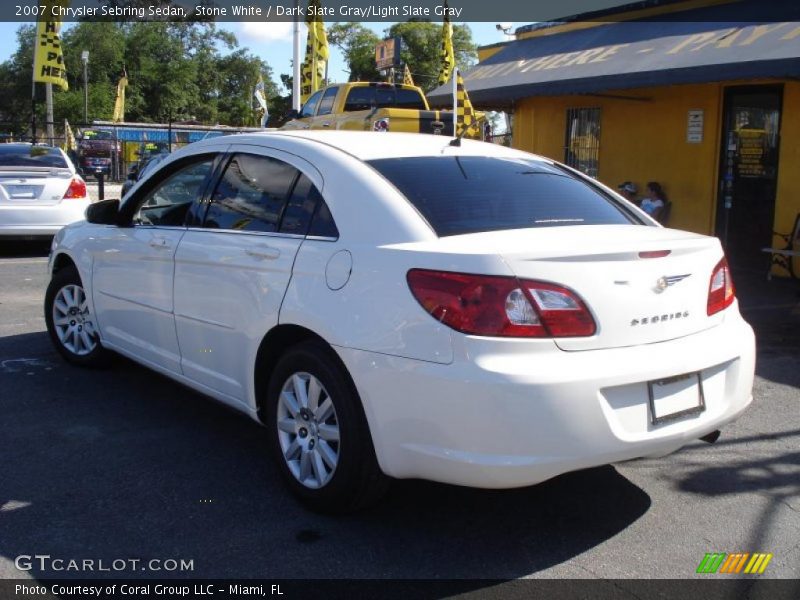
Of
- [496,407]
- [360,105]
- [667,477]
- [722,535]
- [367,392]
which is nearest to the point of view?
[496,407]

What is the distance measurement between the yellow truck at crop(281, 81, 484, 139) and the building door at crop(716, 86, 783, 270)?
458cm

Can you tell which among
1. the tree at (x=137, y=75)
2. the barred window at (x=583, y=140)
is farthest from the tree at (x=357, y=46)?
the barred window at (x=583, y=140)

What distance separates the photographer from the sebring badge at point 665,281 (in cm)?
349

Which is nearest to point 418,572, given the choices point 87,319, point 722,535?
point 722,535

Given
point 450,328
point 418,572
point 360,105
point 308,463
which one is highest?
point 360,105

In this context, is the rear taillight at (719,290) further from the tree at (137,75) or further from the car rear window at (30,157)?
the tree at (137,75)

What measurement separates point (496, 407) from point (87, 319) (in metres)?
3.74

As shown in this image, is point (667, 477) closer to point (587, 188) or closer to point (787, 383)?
point (587, 188)

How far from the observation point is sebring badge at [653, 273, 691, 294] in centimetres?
349

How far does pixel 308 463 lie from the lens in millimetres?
3797

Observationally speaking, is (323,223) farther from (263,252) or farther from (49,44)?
(49,44)

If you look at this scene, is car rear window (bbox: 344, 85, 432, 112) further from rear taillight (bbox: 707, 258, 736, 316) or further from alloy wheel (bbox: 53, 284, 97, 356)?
rear taillight (bbox: 707, 258, 736, 316)

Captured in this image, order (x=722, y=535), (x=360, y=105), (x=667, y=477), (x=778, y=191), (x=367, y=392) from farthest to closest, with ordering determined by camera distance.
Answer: (x=360, y=105), (x=778, y=191), (x=667, y=477), (x=722, y=535), (x=367, y=392)

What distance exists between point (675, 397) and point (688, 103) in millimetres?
9286
